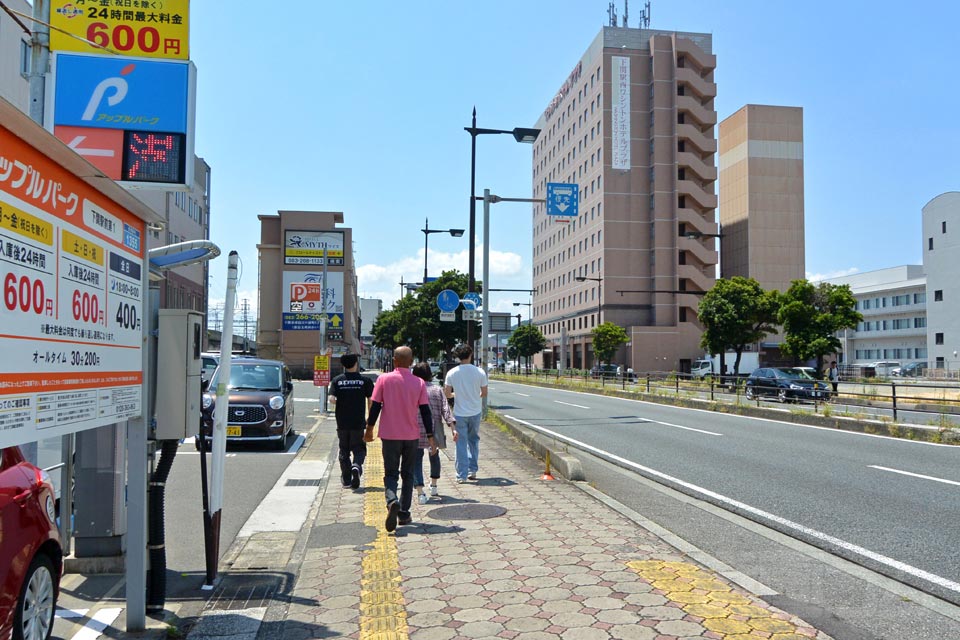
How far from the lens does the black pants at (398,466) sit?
6.90m

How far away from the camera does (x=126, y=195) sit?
12.9ft

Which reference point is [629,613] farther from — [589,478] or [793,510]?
[589,478]

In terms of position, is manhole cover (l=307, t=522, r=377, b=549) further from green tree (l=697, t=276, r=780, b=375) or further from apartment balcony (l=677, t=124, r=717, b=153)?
apartment balcony (l=677, t=124, r=717, b=153)

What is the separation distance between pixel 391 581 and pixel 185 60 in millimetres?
4413

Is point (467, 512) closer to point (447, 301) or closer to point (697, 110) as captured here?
point (447, 301)

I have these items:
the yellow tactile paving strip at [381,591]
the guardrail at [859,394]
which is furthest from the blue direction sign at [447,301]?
the yellow tactile paving strip at [381,591]

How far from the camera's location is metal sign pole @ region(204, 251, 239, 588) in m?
4.91

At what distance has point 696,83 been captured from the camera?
73062mm

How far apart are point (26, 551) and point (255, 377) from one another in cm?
1196

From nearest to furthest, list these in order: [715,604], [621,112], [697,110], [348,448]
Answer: [715,604]
[348,448]
[697,110]
[621,112]

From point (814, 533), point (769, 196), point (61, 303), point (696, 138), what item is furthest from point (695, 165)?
point (61, 303)

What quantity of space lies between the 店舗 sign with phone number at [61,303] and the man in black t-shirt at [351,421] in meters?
5.26

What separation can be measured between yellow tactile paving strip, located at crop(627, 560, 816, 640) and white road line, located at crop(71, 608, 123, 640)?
3402 millimetres

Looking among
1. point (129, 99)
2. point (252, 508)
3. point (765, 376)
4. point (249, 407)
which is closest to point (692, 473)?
point (252, 508)
